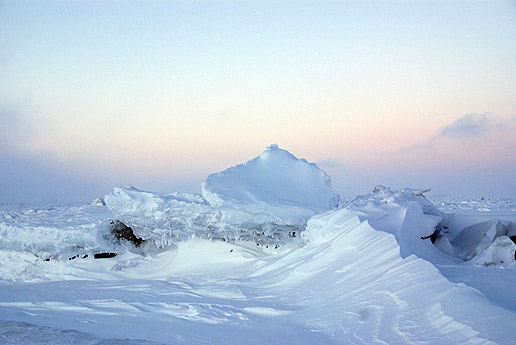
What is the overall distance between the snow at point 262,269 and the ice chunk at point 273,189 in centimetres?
2

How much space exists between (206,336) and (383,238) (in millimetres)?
2049

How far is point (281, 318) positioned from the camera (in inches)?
140

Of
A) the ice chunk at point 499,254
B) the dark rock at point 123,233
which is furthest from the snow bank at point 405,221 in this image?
the dark rock at point 123,233

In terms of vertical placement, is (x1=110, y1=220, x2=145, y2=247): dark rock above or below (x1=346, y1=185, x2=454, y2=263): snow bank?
below

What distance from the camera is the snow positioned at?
3.02 m

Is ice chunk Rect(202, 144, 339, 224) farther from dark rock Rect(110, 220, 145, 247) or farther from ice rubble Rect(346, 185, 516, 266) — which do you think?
dark rock Rect(110, 220, 145, 247)

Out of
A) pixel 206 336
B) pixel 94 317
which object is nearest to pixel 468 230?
pixel 206 336

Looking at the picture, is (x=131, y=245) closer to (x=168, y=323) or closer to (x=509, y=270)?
(x=168, y=323)

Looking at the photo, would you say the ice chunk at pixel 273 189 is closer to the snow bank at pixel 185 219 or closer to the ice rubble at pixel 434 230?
the snow bank at pixel 185 219

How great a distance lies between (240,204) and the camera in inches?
232

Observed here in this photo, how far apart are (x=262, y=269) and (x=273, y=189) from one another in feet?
4.81

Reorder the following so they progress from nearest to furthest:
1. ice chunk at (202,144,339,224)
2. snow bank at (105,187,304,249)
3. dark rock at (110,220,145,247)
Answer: ice chunk at (202,144,339,224)
snow bank at (105,187,304,249)
dark rock at (110,220,145,247)

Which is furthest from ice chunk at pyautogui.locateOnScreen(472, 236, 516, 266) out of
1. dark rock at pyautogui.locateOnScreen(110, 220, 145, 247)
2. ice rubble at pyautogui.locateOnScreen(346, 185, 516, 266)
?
dark rock at pyautogui.locateOnScreen(110, 220, 145, 247)

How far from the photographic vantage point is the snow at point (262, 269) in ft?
9.92
